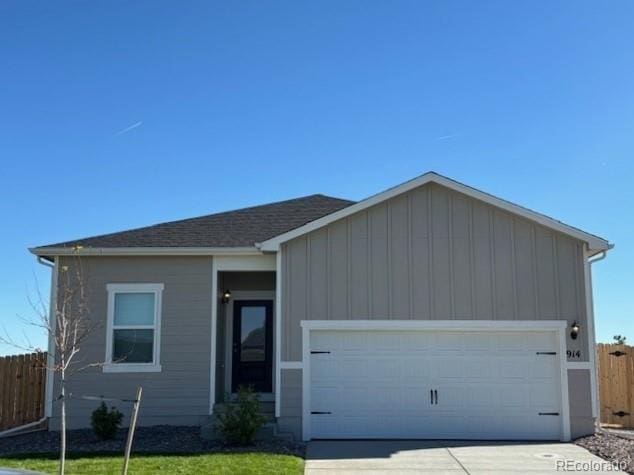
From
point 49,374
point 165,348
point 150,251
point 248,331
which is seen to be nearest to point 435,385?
point 248,331

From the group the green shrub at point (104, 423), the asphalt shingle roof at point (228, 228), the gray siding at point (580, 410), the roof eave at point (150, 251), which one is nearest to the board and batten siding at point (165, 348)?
the roof eave at point (150, 251)

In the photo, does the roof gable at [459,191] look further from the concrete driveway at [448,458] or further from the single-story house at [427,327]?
the concrete driveway at [448,458]

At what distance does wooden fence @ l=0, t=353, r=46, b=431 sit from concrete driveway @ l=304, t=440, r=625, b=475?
20.7 feet

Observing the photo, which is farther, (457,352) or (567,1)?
(457,352)

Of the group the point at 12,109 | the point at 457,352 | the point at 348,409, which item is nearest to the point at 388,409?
the point at 348,409

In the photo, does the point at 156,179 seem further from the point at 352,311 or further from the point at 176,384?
the point at 352,311

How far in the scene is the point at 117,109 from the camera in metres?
14.2

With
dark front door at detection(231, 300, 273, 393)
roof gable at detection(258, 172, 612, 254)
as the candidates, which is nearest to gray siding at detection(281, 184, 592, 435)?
roof gable at detection(258, 172, 612, 254)

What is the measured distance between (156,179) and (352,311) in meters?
6.57

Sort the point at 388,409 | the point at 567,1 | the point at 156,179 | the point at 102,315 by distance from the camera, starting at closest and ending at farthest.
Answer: the point at 567,1
the point at 388,409
the point at 102,315
the point at 156,179

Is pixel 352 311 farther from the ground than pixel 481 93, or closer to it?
closer to it

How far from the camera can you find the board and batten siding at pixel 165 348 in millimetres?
13227

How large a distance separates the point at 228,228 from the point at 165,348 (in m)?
3.02

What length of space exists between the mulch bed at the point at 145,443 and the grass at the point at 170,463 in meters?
0.52
